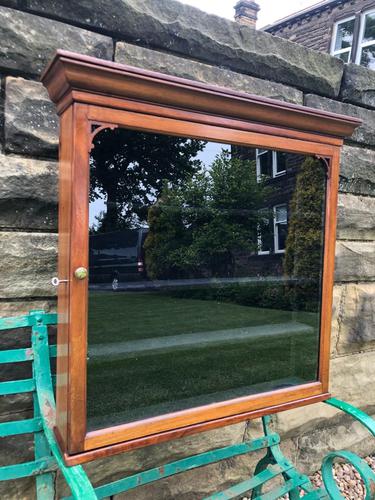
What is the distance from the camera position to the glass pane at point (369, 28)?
9.21 m

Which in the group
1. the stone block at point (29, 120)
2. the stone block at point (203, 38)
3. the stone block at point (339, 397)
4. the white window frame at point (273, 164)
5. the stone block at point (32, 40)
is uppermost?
the stone block at point (203, 38)

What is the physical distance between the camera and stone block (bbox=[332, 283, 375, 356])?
269 centimetres

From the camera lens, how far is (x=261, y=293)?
A: 6.95 ft

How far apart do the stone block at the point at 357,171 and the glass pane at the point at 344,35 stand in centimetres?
855

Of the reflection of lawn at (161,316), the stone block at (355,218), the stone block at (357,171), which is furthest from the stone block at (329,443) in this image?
the stone block at (357,171)

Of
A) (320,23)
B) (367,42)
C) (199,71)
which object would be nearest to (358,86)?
(199,71)

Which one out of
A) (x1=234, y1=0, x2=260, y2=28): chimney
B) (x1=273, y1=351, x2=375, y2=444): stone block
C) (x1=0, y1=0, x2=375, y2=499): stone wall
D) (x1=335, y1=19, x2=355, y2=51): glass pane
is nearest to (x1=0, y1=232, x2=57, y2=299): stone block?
(x1=0, y1=0, x2=375, y2=499): stone wall

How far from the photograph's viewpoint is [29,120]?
166 centimetres

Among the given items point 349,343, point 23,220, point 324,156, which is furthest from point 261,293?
point 23,220

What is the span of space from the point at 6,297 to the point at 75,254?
553 mm

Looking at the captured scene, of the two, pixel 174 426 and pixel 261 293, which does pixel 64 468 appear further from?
pixel 261 293

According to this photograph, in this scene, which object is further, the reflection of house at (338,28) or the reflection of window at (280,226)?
the reflection of house at (338,28)

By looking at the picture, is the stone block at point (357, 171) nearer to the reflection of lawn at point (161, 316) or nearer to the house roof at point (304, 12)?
the reflection of lawn at point (161, 316)

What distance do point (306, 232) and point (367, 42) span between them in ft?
30.4
